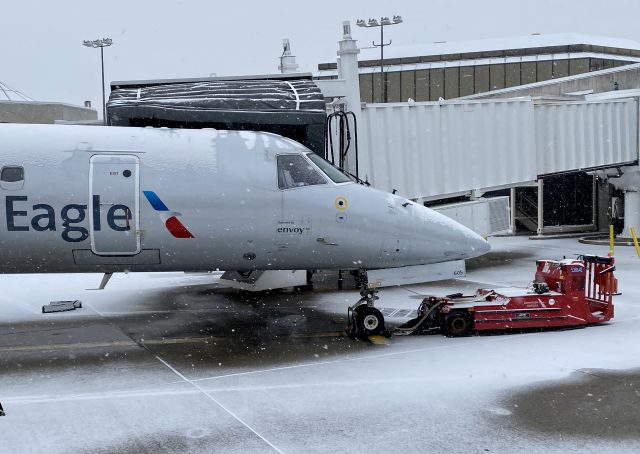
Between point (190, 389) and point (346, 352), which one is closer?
point (190, 389)

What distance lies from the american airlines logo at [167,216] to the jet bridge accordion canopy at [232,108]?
2108 millimetres

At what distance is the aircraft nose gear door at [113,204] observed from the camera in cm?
1144

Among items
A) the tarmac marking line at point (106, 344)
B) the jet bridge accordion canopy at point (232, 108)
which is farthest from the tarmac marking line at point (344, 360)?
the jet bridge accordion canopy at point (232, 108)

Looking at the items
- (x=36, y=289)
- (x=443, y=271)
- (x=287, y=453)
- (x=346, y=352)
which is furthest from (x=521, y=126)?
(x=287, y=453)

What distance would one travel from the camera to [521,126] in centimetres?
2127

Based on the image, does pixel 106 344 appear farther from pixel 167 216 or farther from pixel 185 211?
pixel 185 211

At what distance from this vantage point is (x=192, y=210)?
11.6 metres

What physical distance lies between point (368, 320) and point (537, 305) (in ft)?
9.65

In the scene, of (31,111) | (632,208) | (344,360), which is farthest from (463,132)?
(31,111)

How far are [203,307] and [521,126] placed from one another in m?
10.8

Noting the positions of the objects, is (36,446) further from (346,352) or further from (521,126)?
(521,126)

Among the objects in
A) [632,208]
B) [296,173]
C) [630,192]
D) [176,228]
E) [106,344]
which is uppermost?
[296,173]

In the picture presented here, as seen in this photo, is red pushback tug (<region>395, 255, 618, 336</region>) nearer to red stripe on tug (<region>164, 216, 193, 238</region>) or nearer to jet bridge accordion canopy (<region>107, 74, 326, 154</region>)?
jet bridge accordion canopy (<region>107, 74, 326, 154</region>)

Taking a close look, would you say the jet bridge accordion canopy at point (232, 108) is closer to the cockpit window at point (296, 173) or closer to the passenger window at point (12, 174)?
the cockpit window at point (296, 173)
